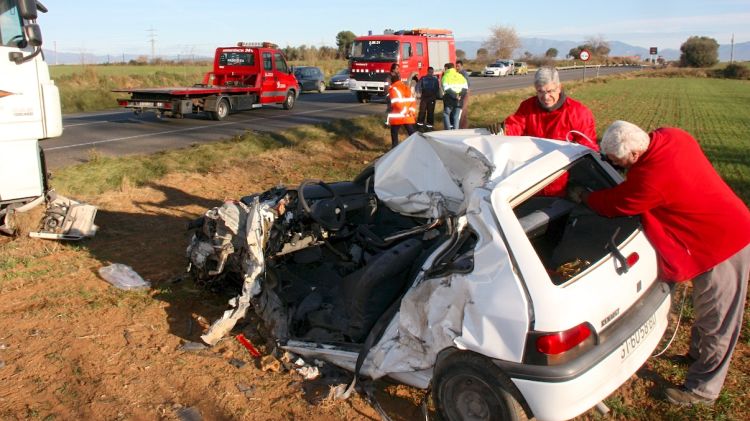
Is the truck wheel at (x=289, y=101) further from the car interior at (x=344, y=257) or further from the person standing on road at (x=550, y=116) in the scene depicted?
the person standing on road at (x=550, y=116)

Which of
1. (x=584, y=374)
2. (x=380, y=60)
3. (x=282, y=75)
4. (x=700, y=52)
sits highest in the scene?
(x=700, y=52)

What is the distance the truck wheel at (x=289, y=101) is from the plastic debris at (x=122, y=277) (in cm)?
1619

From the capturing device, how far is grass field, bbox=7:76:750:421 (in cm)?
370

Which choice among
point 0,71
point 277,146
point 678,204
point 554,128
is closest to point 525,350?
point 678,204

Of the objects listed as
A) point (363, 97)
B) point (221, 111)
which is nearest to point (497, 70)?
point (363, 97)

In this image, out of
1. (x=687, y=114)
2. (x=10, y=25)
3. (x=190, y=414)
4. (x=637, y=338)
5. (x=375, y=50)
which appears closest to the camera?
(x=637, y=338)

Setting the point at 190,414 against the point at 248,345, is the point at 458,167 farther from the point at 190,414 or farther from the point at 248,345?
the point at 190,414

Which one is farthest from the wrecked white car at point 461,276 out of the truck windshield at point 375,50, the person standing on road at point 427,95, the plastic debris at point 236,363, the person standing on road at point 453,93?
the truck windshield at point 375,50

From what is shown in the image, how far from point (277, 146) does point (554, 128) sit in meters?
8.85

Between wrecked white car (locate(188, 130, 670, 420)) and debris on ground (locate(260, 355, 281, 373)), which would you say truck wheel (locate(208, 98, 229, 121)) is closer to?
wrecked white car (locate(188, 130, 670, 420))

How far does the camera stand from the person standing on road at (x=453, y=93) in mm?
13602

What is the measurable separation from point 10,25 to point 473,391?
5.94 meters

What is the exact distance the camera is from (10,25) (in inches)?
240

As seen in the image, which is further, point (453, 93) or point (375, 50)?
point (375, 50)
